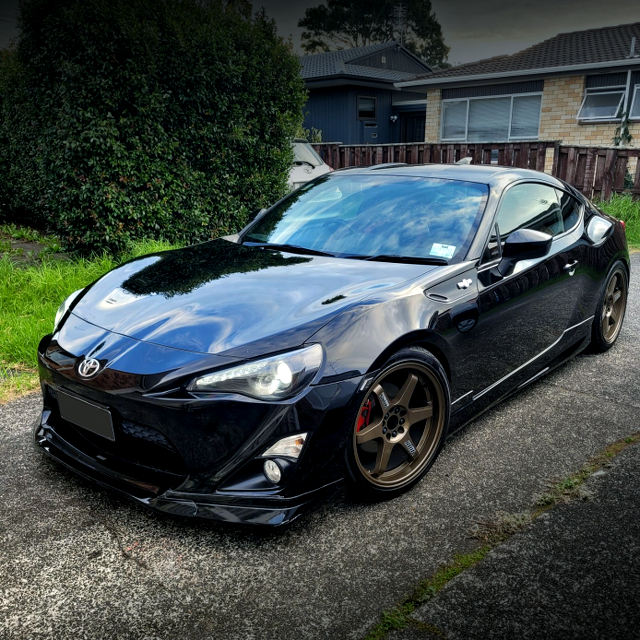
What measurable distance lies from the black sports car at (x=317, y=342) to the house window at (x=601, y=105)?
1601 cm

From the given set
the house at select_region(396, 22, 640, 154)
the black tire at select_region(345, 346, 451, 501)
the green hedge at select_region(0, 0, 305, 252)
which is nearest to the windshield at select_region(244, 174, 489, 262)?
the black tire at select_region(345, 346, 451, 501)

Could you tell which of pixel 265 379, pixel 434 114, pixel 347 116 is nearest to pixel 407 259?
pixel 265 379

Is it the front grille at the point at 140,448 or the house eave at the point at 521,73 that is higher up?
the house eave at the point at 521,73

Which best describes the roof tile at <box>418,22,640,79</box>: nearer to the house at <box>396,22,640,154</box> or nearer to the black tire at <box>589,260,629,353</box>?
the house at <box>396,22,640,154</box>

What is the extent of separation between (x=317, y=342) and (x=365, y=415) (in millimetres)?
389

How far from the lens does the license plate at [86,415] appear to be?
2.44 m

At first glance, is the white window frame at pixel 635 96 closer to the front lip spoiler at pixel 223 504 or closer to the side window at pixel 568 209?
the side window at pixel 568 209

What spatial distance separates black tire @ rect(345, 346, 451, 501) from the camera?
256cm

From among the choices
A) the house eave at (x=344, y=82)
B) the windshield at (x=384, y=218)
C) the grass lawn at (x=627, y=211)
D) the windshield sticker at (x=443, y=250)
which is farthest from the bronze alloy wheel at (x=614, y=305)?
the house eave at (x=344, y=82)

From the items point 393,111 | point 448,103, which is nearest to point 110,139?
point 448,103

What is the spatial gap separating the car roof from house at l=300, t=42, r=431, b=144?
21.1 meters

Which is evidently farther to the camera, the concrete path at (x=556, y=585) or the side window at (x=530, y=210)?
the side window at (x=530, y=210)

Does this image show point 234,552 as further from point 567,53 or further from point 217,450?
point 567,53

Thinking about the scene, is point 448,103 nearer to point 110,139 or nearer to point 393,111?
point 393,111
